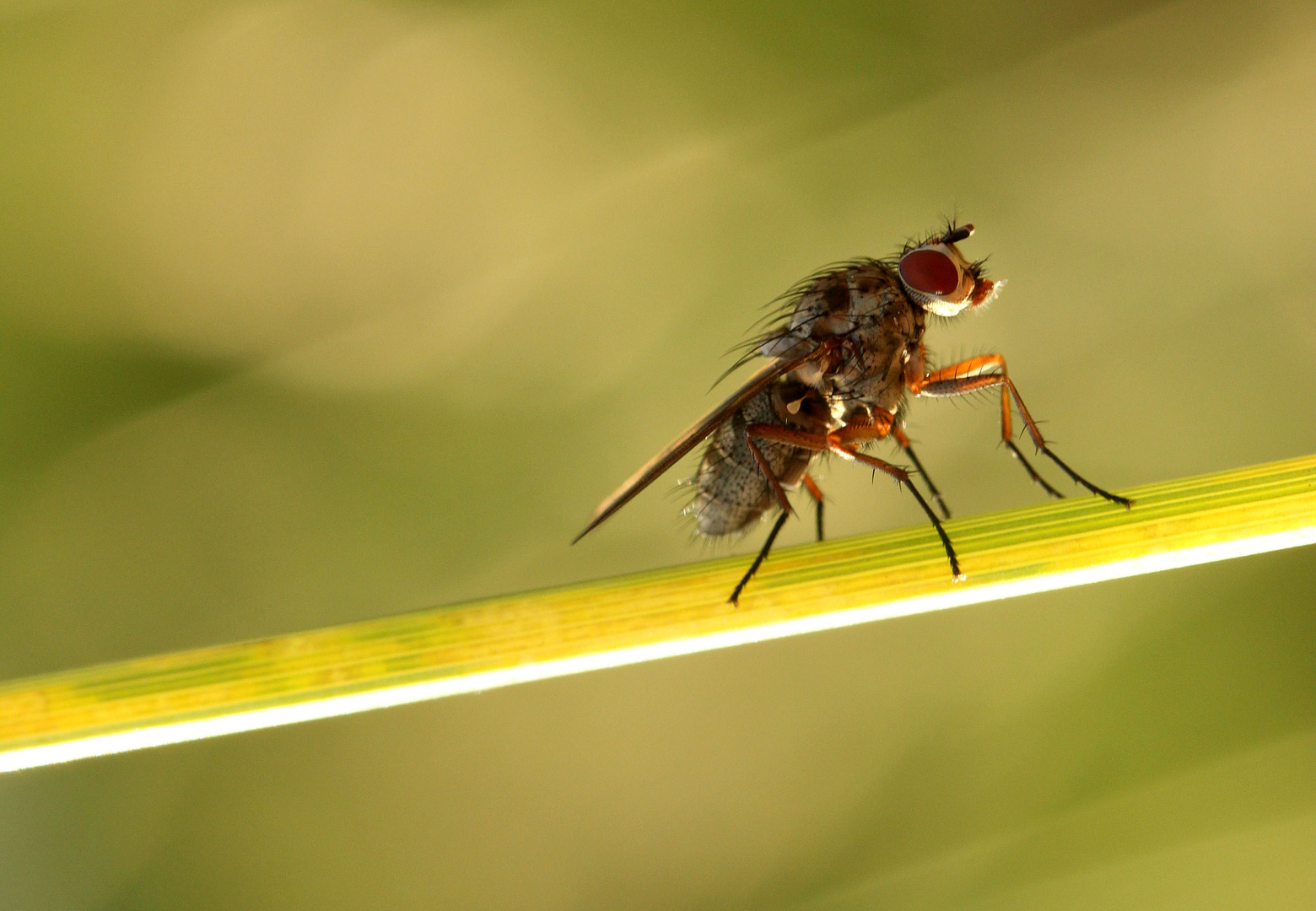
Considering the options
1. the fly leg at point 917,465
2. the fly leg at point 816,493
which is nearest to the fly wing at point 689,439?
the fly leg at point 917,465

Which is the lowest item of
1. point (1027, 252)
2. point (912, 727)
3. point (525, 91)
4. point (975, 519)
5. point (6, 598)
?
point (975, 519)

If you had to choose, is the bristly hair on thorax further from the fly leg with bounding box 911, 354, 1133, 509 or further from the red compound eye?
the fly leg with bounding box 911, 354, 1133, 509

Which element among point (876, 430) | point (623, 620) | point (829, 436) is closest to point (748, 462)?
point (829, 436)

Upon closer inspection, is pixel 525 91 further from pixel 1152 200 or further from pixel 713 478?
pixel 1152 200

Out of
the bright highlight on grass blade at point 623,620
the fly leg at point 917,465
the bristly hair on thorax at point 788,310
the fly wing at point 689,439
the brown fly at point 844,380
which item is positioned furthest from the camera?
the bristly hair on thorax at point 788,310

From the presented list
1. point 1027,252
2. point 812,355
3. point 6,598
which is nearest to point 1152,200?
point 1027,252

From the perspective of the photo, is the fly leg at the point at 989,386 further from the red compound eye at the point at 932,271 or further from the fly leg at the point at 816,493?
the fly leg at the point at 816,493
